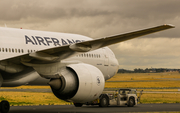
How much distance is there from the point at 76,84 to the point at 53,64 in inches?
56.3

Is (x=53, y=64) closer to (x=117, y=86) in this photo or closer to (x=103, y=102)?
(x=103, y=102)

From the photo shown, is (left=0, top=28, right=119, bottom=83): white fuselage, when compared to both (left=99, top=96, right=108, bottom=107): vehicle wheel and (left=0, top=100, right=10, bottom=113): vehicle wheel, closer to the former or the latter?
(left=99, top=96, right=108, bottom=107): vehicle wheel

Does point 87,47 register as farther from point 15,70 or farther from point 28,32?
point 28,32

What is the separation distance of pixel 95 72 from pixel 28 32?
445 cm

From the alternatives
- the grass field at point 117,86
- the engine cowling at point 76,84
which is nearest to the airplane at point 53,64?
the engine cowling at point 76,84

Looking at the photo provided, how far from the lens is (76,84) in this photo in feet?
46.1

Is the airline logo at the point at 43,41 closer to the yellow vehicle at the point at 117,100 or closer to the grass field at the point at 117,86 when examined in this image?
the yellow vehicle at the point at 117,100

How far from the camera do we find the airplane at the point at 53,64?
38.6ft

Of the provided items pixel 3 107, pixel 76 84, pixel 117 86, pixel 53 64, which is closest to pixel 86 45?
pixel 53 64

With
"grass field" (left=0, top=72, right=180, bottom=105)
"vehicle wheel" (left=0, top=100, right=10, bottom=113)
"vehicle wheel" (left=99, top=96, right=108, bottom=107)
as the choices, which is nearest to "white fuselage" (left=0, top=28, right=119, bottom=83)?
"vehicle wheel" (left=99, top=96, right=108, bottom=107)

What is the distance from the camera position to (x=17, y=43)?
A: 15305 millimetres

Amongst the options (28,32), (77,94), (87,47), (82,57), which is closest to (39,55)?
(87,47)

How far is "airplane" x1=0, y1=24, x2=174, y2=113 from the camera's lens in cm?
1177

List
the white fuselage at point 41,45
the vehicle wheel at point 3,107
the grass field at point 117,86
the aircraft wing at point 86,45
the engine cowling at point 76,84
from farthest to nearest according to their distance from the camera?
the grass field at point 117,86 < the vehicle wheel at point 3,107 < the white fuselage at point 41,45 < the engine cowling at point 76,84 < the aircraft wing at point 86,45
